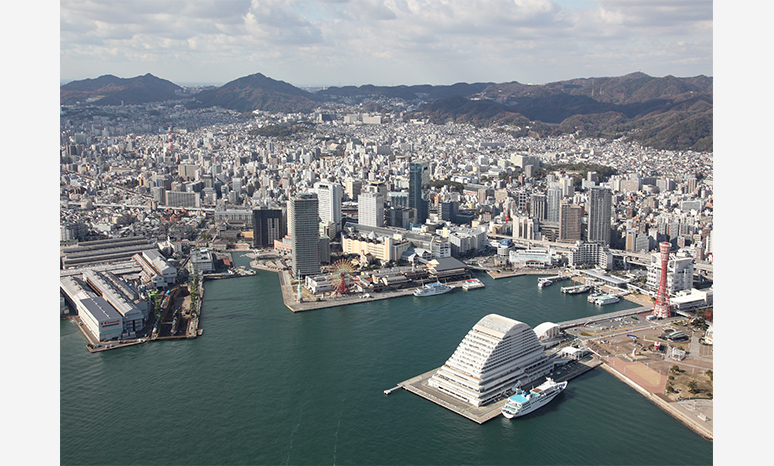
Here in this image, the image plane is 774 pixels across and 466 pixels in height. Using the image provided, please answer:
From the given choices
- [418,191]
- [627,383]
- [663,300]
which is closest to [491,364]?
[627,383]

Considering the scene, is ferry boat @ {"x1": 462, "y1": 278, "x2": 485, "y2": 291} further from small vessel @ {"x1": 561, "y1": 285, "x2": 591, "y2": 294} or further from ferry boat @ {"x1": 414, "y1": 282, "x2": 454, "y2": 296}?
small vessel @ {"x1": 561, "y1": 285, "x2": 591, "y2": 294}

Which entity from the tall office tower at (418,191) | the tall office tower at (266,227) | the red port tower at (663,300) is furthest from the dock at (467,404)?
the tall office tower at (418,191)

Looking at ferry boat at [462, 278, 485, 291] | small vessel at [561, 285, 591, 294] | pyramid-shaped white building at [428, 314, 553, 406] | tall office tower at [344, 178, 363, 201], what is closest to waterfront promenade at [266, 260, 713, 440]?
pyramid-shaped white building at [428, 314, 553, 406]

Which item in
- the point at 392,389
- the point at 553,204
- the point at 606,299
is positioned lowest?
the point at 392,389

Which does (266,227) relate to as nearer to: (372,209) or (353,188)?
(372,209)

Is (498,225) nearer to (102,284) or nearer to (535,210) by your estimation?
(535,210)
